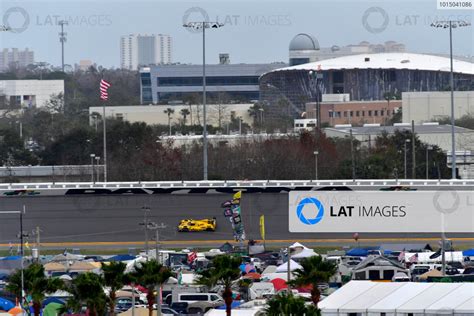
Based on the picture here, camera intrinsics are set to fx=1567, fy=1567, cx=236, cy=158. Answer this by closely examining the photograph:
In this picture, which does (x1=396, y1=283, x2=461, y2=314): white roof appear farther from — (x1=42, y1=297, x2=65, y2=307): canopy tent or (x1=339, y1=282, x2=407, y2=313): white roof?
(x1=42, y1=297, x2=65, y2=307): canopy tent

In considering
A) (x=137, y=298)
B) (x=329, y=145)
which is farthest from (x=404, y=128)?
(x=137, y=298)

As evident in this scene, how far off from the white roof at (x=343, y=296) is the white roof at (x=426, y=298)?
1020 millimetres

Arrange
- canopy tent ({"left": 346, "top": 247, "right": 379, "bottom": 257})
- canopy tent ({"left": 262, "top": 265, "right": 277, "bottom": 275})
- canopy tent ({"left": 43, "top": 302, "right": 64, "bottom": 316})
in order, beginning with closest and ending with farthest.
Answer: canopy tent ({"left": 43, "top": 302, "right": 64, "bottom": 316})
canopy tent ({"left": 262, "top": 265, "right": 277, "bottom": 275})
canopy tent ({"left": 346, "top": 247, "right": 379, "bottom": 257})

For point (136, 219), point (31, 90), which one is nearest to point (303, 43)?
point (31, 90)

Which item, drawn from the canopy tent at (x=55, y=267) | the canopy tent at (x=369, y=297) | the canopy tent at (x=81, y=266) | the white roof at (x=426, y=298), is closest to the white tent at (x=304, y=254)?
the canopy tent at (x=81, y=266)

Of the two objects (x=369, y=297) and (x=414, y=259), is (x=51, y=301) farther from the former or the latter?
(x=414, y=259)

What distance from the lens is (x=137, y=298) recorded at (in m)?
27.4

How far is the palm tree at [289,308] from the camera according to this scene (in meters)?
20.5

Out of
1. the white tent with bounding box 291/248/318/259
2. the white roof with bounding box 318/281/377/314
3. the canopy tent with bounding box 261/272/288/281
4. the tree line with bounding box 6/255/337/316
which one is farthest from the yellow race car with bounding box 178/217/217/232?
the white roof with bounding box 318/281/377/314

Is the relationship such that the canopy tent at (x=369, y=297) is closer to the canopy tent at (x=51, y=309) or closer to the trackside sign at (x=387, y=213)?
the canopy tent at (x=51, y=309)

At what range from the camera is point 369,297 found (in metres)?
23.5

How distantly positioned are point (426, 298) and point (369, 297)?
0.94 m

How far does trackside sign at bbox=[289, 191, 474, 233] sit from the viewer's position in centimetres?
3741

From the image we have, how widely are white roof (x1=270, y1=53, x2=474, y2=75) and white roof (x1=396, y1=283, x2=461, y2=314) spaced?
76818 mm
